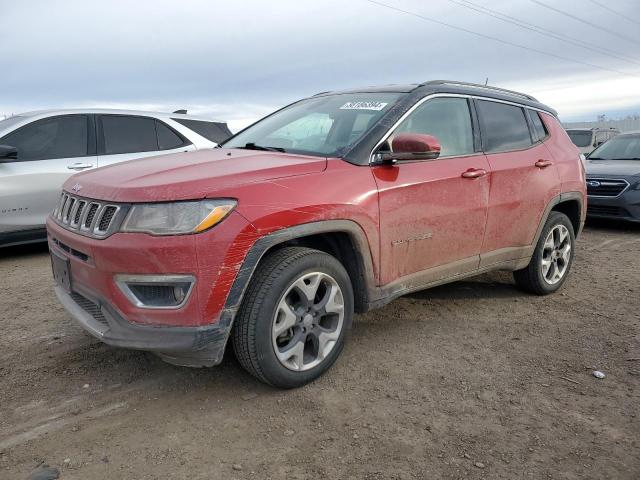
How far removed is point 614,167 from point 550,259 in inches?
191

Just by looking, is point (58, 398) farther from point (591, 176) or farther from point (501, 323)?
point (591, 176)

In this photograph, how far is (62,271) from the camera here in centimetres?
316

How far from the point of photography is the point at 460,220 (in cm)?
380

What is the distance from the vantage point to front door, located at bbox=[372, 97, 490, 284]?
3.39 m

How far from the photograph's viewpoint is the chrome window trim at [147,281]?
2.64 m

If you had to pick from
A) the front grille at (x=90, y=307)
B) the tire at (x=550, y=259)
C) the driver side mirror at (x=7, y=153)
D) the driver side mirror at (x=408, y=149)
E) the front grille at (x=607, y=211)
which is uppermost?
the driver side mirror at (x=408, y=149)

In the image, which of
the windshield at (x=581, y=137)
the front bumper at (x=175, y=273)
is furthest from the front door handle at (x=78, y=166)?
the windshield at (x=581, y=137)

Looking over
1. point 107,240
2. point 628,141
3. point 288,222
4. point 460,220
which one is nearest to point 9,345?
point 107,240

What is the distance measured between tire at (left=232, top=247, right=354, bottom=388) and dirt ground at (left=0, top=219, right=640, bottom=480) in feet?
0.58

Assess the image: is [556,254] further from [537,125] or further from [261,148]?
[261,148]

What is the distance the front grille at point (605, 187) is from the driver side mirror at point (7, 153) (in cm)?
792

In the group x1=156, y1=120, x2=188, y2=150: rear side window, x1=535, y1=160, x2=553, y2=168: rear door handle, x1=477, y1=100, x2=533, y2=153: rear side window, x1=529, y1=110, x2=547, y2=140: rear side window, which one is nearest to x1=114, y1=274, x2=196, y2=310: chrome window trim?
x1=477, y1=100, x2=533, y2=153: rear side window

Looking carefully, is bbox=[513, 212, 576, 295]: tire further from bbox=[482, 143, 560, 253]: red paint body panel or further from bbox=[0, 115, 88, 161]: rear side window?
bbox=[0, 115, 88, 161]: rear side window

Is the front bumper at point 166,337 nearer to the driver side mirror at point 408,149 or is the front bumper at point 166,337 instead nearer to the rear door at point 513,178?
the driver side mirror at point 408,149
